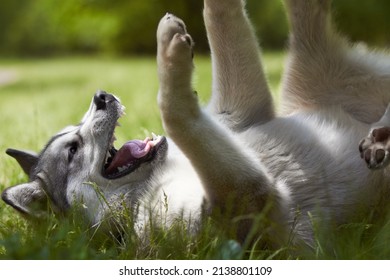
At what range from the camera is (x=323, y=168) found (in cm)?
232

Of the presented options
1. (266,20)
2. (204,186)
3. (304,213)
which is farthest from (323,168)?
(266,20)

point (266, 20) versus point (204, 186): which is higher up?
point (266, 20)

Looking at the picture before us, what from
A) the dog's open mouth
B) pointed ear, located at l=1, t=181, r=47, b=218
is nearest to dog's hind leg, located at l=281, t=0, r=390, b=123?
the dog's open mouth

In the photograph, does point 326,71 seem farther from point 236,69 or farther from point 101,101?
point 101,101

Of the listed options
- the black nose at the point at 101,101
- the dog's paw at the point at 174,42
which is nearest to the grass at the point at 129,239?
the dog's paw at the point at 174,42

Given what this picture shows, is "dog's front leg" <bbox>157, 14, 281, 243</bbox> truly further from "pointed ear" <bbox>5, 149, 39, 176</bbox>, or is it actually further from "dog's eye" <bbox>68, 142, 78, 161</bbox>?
"pointed ear" <bbox>5, 149, 39, 176</bbox>

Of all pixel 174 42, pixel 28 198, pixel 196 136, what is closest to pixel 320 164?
pixel 196 136

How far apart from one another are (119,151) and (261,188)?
0.67 metres

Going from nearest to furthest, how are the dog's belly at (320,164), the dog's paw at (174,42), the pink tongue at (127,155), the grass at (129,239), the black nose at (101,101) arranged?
the grass at (129,239)
the dog's paw at (174,42)
the dog's belly at (320,164)
the pink tongue at (127,155)
the black nose at (101,101)

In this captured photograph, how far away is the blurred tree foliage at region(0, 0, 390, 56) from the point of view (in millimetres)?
9008

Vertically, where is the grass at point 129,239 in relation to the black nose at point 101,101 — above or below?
below

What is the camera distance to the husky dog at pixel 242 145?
2.13 metres

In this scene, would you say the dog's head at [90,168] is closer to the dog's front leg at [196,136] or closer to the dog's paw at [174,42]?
the dog's front leg at [196,136]
